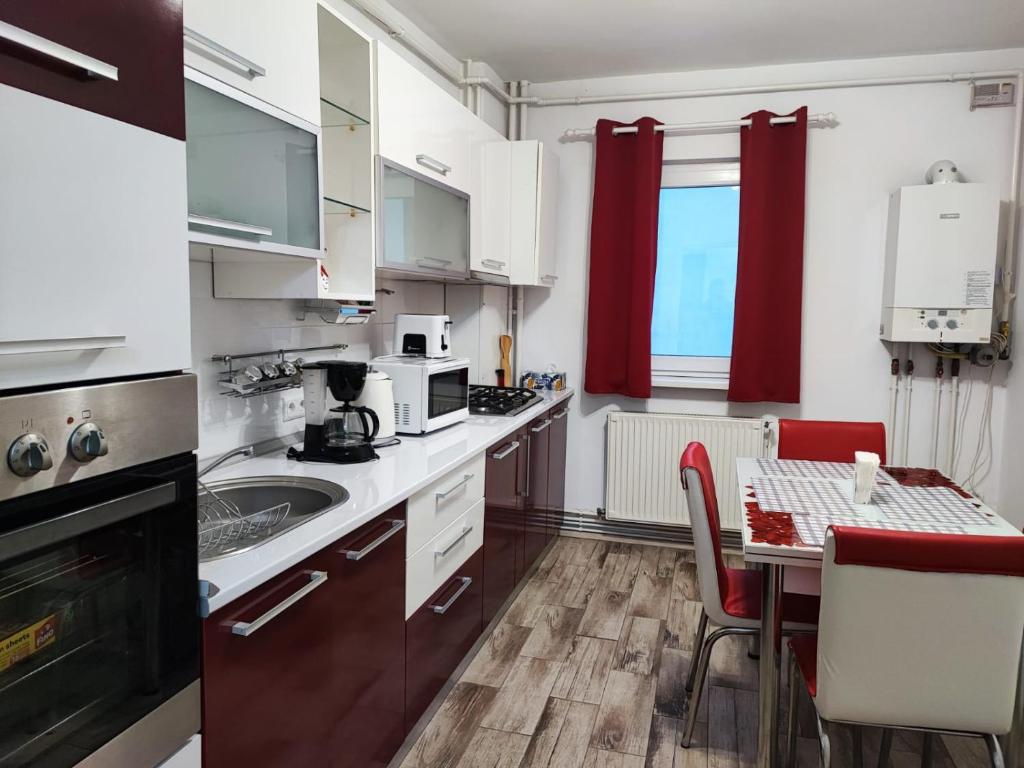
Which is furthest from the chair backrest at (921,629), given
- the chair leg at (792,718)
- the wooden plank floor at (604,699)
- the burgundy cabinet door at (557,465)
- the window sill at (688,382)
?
the window sill at (688,382)

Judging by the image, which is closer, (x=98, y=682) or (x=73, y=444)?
(x=73, y=444)

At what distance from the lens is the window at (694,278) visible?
3918 mm

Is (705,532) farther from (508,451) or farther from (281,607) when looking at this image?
(281,607)

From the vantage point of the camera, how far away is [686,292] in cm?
400

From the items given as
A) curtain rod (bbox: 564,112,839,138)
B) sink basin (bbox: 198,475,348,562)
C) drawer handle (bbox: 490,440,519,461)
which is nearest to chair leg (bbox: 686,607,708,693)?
drawer handle (bbox: 490,440,519,461)

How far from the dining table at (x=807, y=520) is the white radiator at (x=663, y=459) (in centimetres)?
134

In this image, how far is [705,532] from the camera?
2043 millimetres

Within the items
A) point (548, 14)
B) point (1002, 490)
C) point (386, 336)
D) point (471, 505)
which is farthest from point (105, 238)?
point (1002, 490)

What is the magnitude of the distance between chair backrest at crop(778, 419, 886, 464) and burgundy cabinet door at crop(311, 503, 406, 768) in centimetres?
172

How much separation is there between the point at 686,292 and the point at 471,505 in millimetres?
2103

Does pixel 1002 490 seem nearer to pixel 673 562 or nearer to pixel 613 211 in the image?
pixel 673 562

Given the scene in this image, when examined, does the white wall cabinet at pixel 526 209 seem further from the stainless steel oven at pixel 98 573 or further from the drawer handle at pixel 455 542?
the stainless steel oven at pixel 98 573

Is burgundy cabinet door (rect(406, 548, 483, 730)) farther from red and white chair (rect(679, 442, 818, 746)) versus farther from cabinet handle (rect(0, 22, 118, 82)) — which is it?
cabinet handle (rect(0, 22, 118, 82))

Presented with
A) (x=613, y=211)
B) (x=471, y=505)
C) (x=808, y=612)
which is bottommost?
(x=808, y=612)
